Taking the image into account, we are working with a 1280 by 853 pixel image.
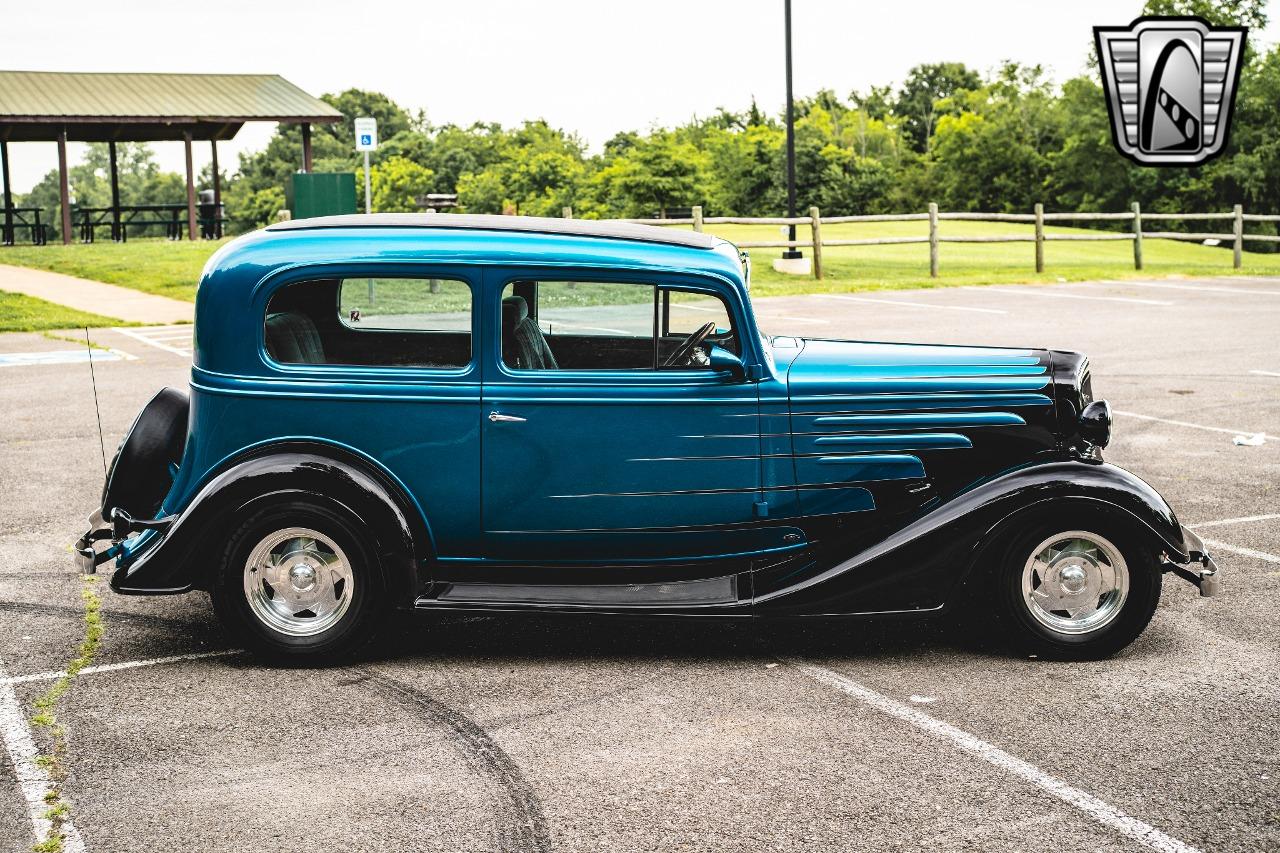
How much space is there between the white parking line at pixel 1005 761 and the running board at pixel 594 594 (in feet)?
1.44

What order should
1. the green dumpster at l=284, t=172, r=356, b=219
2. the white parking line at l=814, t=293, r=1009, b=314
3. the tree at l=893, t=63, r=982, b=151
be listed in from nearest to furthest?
1. the white parking line at l=814, t=293, r=1009, b=314
2. the green dumpster at l=284, t=172, r=356, b=219
3. the tree at l=893, t=63, r=982, b=151

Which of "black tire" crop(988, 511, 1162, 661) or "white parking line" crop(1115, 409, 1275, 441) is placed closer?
"black tire" crop(988, 511, 1162, 661)

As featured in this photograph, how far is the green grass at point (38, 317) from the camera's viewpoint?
1812cm

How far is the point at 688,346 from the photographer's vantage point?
216 inches

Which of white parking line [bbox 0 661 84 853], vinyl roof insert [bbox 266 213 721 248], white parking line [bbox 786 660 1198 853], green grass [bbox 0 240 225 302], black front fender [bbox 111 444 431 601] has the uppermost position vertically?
green grass [bbox 0 240 225 302]

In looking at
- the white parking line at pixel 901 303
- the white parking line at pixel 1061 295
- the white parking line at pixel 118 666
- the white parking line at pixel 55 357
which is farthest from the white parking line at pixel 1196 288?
the white parking line at pixel 118 666

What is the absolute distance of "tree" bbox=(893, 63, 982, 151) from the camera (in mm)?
95188

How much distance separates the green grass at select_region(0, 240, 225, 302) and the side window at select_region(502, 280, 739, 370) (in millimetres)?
17836

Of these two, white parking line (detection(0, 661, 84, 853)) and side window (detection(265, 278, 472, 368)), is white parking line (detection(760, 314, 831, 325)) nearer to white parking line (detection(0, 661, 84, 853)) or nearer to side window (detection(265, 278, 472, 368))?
side window (detection(265, 278, 472, 368))

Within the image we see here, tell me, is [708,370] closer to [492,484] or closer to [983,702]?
[492,484]

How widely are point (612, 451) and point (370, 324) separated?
1.22 m

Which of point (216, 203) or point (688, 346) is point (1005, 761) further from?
point (216, 203)

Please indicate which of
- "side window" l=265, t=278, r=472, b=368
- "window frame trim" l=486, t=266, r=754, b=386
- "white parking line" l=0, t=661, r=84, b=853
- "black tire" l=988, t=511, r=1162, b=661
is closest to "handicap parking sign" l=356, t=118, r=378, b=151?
"side window" l=265, t=278, r=472, b=368

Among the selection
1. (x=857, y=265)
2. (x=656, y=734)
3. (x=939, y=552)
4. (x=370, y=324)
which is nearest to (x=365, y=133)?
(x=370, y=324)
